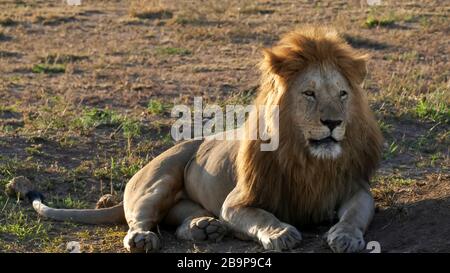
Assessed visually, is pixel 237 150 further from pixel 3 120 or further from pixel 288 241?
pixel 3 120

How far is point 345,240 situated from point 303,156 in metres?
0.58

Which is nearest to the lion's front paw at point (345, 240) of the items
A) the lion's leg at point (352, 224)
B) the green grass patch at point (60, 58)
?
the lion's leg at point (352, 224)

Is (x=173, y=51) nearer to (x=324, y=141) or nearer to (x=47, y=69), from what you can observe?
(x=47, y=69)

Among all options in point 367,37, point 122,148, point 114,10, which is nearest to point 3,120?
point 122,148

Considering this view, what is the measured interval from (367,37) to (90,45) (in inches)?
135

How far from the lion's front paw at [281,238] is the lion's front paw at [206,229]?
38cm

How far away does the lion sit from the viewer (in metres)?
5.19

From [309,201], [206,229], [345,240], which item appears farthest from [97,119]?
[345,240]

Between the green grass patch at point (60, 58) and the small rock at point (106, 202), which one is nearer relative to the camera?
the small rock at point (106, 202)

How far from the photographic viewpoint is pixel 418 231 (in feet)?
17.0

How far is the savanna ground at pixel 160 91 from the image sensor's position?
19.6ft

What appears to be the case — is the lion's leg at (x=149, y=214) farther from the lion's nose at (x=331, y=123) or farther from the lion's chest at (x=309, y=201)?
the lion's nose at (x=331, y=123)

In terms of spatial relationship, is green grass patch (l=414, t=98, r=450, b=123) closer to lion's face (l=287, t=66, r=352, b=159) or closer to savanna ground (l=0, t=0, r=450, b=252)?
savanna ground (l=0, t=0, r=450, b=252)

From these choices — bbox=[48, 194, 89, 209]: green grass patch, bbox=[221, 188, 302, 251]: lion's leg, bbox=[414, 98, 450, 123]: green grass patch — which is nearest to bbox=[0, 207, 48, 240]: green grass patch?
bbox=[48, 194, 89, 209]: green grass patch
